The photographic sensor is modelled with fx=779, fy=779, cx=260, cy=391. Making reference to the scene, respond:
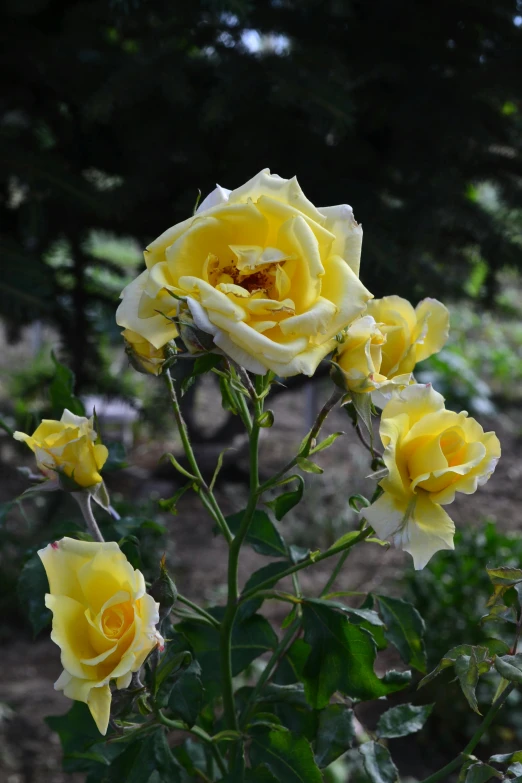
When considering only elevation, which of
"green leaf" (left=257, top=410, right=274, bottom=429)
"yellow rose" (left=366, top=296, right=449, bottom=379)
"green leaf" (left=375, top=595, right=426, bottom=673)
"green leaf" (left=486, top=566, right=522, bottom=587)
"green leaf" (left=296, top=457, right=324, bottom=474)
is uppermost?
"yellow rose" (left=366, top=296, right=449, bottom=379)

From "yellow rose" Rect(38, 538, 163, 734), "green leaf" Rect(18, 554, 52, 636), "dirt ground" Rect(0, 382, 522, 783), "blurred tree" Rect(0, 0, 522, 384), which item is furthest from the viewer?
"dirt ground" Rect(0, 382, 522, 783)

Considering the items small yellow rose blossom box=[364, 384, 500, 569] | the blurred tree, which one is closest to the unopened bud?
small yellow rose blossom box=[364, 384, 500, 569]

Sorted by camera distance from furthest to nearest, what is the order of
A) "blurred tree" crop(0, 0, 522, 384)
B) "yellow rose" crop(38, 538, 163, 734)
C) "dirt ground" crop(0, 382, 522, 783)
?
1. "dirt ground" crop(0, 382, 522, 783)
2. "blurred tree" crop(0, 0, 522, 384)
3. "yellow rose" crop(38, 538, 163, 734)

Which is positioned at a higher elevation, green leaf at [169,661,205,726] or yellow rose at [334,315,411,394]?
yellow rose at [334,315,411,394]

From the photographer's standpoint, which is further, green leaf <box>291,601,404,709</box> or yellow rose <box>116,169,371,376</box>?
green leaf <box>291,601,404,709</box>

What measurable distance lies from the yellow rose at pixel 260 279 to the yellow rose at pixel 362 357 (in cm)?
3

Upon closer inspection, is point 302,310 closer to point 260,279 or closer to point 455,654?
point 260,279

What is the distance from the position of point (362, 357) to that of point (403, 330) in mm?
77

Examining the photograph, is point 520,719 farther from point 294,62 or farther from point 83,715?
point 294,62

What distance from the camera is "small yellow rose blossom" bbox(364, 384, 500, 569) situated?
1.62 ft

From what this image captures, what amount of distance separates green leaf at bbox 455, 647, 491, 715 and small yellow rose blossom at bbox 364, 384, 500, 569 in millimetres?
81

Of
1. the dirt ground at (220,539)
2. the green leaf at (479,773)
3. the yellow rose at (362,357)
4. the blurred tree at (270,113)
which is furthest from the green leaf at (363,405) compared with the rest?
the dirt ground at (220,539)

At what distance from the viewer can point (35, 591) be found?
0.67m

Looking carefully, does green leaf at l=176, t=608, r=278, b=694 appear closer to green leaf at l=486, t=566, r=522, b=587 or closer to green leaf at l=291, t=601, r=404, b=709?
green leaf at l=291, t=601, r=404, b=709
